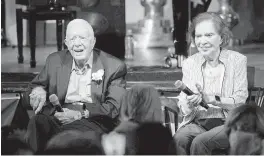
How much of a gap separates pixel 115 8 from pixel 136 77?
0.86 m

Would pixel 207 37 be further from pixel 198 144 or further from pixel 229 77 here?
pixel 198 144

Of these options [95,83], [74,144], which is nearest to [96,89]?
[95,83]

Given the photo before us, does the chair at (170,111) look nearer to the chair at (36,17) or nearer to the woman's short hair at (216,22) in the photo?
the woman's short hair at (216,22)

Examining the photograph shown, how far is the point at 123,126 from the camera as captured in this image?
266 cm

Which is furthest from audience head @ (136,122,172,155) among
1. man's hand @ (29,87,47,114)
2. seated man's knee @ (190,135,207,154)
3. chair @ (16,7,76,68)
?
chair @ (16,7,76,68)

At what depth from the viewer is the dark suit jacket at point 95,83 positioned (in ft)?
8.68

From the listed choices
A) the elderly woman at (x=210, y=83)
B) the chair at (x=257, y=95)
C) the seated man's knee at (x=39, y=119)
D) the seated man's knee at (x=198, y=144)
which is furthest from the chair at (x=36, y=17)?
the seated man's knee at (x=198, y=144)

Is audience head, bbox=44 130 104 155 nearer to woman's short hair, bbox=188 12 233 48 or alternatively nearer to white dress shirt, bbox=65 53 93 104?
white dress shirt, bbox=65 53 93 104

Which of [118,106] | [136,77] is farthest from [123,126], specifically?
[136,77]

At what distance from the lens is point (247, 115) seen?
2.54 meters

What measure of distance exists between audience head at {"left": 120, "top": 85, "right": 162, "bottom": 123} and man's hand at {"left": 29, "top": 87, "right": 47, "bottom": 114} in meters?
0.43

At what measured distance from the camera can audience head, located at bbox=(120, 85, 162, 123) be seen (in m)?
2.65

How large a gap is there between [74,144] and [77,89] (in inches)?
12.5

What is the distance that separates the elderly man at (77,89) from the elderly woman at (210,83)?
390 millimetres
